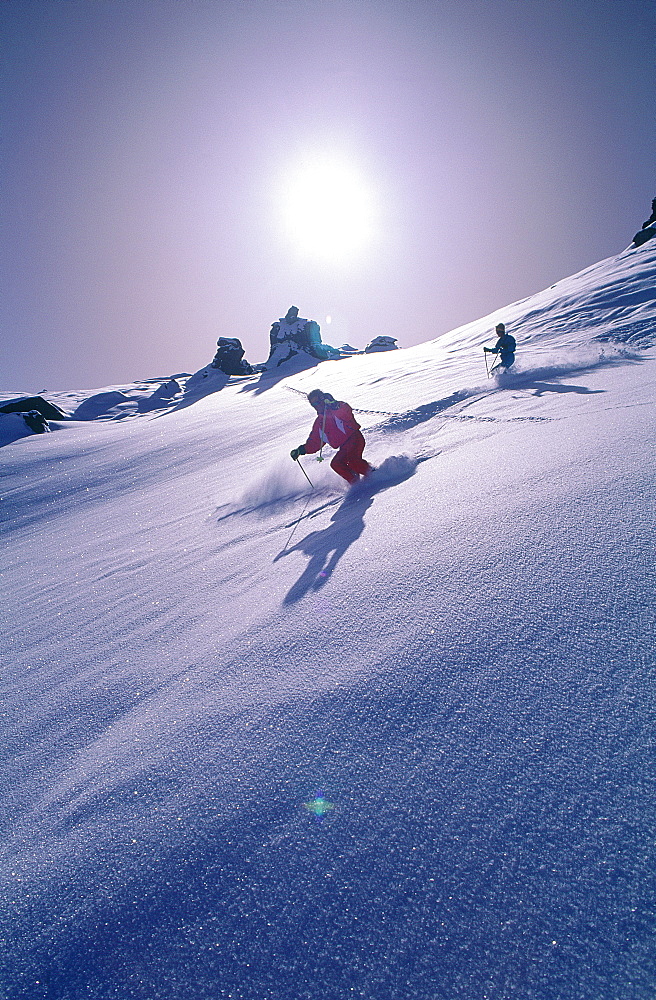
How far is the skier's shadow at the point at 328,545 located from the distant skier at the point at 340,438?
636 mm

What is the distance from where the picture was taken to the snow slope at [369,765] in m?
0.87

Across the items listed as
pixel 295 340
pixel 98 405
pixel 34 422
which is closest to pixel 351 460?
pixel 34 422

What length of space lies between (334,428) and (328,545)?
6.68 feet

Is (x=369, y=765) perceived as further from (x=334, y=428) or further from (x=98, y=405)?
(x=98, y=405)

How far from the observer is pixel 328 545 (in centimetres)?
300

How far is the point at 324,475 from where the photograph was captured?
507 centimetres

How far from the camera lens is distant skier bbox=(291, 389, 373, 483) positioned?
4566 millimetres

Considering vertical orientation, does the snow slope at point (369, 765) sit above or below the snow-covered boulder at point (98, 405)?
below

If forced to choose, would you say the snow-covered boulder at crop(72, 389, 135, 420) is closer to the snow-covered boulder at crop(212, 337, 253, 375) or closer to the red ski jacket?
the snow-covered boulder at crop(212, 337, 253, 375)

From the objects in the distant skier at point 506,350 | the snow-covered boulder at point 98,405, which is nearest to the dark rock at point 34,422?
the distant skier at point 506,350

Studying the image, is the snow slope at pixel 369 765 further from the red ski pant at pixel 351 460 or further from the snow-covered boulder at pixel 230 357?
the snow-covered boulder at pixel 230 357

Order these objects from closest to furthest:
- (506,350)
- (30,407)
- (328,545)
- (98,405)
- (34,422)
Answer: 1. (328,545)
2. (506,350)
3. (34,422)
4. (30,407)
5. (98,405)

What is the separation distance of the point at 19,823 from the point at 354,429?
4.02 meters

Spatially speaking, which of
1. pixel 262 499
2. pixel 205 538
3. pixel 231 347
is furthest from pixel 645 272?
pixel 231 347
